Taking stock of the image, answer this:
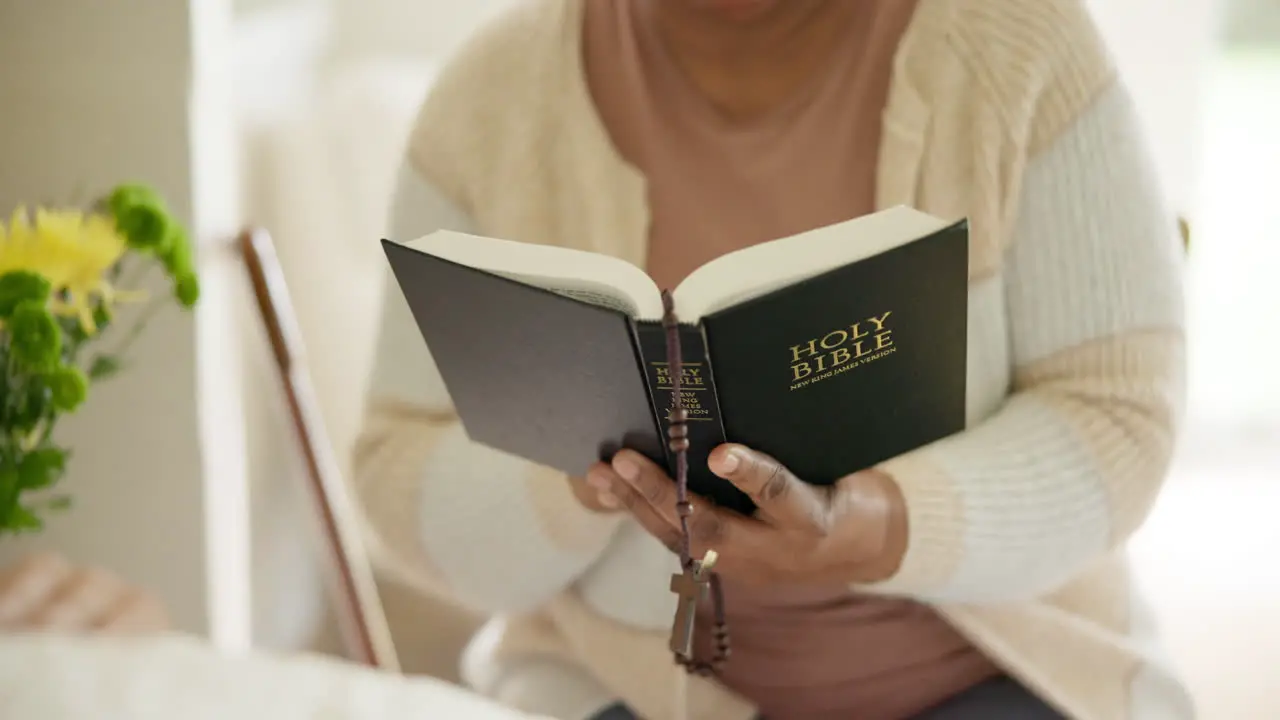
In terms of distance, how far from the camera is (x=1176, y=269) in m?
0.84

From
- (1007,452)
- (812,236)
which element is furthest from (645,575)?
(812,236)

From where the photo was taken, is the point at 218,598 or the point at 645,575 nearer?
the point at 645,575

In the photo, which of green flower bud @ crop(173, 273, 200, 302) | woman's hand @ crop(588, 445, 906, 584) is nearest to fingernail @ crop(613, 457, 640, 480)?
woman's hand @ crop(588, 445, 906, 584)

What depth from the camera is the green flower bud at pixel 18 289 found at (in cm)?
74

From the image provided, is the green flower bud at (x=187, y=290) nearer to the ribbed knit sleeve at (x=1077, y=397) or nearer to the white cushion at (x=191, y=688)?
the white cushion at (x=191, y=688)

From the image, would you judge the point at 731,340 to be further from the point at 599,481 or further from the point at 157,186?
the point at 157,186

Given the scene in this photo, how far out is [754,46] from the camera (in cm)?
93

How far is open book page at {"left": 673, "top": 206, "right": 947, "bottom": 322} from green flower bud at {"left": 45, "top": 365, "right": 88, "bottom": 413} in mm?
411

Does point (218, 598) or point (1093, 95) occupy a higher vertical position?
point (1093, 95)

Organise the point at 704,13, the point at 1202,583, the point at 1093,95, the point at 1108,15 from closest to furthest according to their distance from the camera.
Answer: the point at 1093,95, the point at 704,13, the point at 1108,15, the point at 1202,583

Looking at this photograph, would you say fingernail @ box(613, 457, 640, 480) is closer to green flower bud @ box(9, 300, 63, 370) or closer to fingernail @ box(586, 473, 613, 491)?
fingernail @ box(586, 473, 613, 491)

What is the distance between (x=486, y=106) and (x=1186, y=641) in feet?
3.64

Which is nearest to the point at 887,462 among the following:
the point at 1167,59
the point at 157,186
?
the point at 157,186

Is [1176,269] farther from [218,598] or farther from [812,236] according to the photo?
[218,598]
